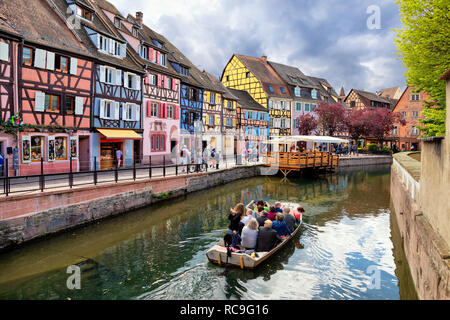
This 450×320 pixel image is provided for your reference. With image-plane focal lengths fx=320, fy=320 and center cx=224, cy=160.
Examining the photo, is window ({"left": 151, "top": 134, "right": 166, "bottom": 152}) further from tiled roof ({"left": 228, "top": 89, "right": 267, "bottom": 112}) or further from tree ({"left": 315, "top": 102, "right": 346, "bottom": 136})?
tree ({"left": 315, "top": 102, "right": 346, "bottom": 136})

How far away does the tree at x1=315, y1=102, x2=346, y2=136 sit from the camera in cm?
4581

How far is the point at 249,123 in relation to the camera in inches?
1738

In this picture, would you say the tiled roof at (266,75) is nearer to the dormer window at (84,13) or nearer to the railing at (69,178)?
the railing at (69,178)

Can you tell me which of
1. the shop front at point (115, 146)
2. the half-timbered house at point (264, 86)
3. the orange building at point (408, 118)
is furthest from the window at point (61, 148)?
the orange building at point (408, 118)

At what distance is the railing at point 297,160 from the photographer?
28797mm

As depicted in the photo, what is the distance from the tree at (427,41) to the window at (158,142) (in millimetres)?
19274

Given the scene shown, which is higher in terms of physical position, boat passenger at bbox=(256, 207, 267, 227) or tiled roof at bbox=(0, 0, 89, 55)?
tiled roof at bbox=(0, 0, 89, 55)

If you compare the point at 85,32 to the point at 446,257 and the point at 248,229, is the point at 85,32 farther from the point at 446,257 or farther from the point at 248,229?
the point at 446,257

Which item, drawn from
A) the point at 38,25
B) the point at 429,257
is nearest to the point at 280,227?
the point at 429,257

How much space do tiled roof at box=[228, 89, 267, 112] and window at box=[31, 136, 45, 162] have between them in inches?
1132

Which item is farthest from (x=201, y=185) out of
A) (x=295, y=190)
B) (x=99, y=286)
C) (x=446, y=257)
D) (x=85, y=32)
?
(x=446, y=257)

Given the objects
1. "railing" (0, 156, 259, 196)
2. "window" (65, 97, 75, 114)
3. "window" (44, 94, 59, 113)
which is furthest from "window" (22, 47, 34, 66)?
"railing" (0, 156, 259, 196)

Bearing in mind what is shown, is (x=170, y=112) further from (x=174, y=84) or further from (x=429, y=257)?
(x=429, y=257)

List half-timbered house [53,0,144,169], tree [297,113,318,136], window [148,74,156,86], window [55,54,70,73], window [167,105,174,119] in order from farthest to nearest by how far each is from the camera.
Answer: tree [297,113,318,136], window [167,105,174,119], window [148,74,156,86], half-timbered house [53,0,144,169], window [55,54,70,73]
